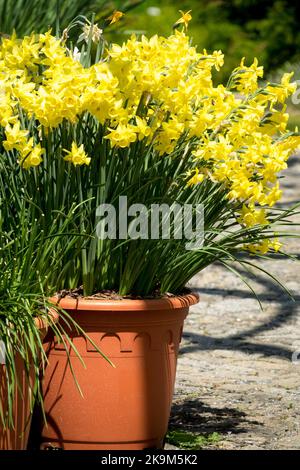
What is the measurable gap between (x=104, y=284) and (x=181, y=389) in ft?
3.66

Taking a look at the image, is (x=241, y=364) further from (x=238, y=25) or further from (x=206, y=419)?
(x=238, y=25)

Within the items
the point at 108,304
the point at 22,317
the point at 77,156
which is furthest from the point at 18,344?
the point at 77,156

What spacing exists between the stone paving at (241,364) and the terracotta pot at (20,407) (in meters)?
0.77

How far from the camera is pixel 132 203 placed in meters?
2.69

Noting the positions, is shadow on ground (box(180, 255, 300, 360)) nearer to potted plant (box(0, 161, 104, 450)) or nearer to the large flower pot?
the large flower pot

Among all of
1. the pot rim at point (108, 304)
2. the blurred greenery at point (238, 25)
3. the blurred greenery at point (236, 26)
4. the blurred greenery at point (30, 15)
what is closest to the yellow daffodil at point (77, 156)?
the pot rim at point (108, 304)

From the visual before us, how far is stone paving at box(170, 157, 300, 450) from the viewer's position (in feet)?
10.8

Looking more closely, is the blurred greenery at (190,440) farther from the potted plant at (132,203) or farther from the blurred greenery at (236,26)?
the blurred greenery at (236,26)

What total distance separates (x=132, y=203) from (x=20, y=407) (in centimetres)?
66

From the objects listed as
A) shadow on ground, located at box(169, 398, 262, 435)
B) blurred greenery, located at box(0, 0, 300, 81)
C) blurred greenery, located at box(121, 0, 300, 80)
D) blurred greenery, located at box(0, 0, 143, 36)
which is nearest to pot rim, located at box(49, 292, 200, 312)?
shadow on ground, located at box(169, 398, 262, 435)

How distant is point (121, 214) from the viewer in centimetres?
268

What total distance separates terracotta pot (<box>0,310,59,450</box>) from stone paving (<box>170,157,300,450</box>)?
2.54ft
